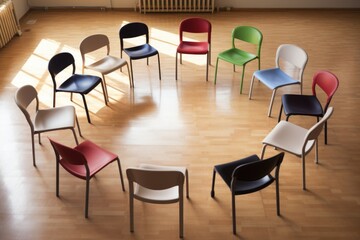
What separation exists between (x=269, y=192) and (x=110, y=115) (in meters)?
2.50

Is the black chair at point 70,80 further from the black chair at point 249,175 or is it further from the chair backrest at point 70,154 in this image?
the black chair at point 249,175

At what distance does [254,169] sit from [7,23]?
6.26 metres

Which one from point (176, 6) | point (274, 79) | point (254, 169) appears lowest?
point (176, 6)

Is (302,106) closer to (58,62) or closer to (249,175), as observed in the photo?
(249,175)

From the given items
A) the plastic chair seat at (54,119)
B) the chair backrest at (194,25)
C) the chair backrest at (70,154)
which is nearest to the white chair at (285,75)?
the chair backrest at (194,25)

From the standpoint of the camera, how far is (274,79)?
222 inches

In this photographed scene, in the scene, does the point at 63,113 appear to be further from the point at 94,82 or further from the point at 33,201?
the point at 33,201

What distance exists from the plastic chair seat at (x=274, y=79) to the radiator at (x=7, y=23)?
193 inches

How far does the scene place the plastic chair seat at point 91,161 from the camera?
4.05 m

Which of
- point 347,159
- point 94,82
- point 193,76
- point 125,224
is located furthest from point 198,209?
point 193,76

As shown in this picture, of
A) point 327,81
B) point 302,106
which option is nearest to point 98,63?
point 302,106

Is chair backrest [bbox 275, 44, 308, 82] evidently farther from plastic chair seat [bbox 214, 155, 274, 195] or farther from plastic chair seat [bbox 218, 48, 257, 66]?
plastic chair seat [bbox 214, 155, 274, 195]

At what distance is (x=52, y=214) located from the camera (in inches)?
165

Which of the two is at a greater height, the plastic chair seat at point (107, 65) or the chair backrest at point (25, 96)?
the chair backrest at point (25, 96)
